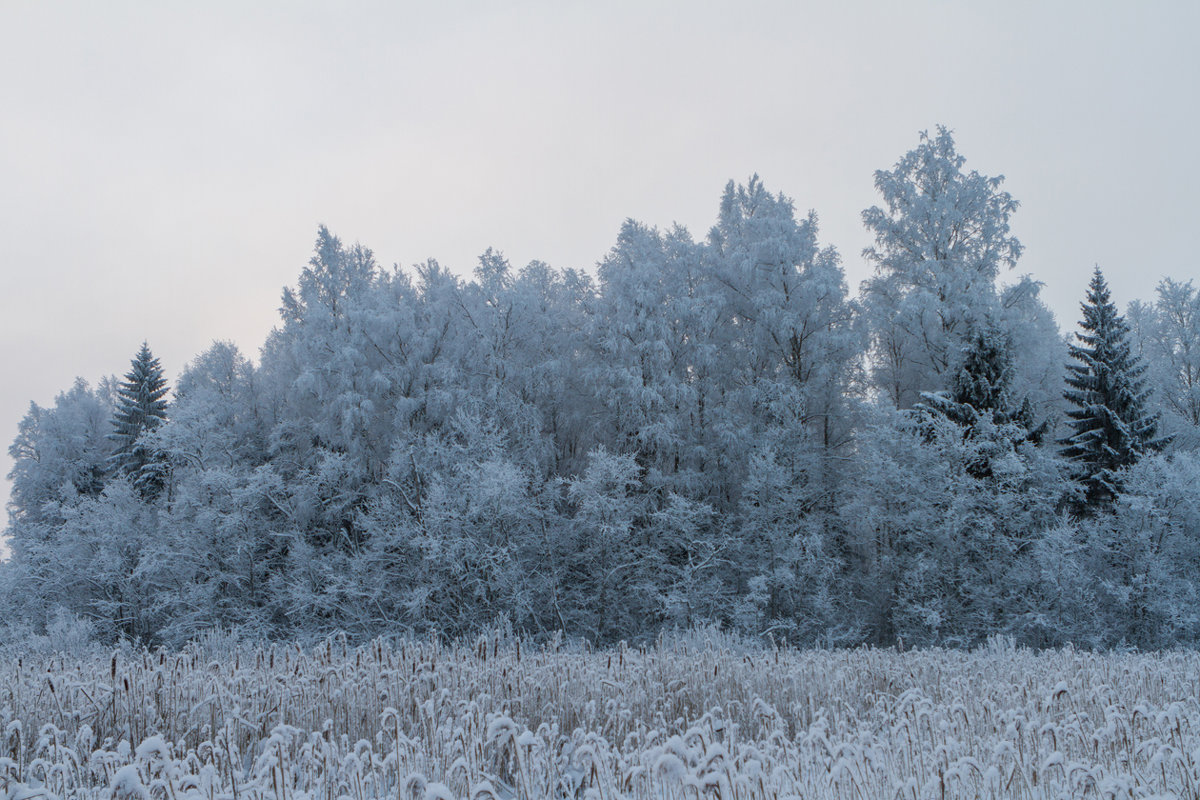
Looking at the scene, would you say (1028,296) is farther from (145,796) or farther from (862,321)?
(145,796)

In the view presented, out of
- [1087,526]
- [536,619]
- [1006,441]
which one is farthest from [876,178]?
[536,619]

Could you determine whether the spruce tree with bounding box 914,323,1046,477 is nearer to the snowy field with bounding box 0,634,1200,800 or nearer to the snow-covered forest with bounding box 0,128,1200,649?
the snow-covered forest with bounding box 0,128,1200,649

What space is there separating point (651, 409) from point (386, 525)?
32.9 ft

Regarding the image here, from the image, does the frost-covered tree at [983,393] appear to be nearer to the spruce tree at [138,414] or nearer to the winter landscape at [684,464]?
the winter landscape at [684,464]

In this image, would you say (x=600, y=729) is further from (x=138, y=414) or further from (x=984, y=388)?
→ (x=138, y=414)

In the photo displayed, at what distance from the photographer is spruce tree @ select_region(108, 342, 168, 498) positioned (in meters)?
35.4

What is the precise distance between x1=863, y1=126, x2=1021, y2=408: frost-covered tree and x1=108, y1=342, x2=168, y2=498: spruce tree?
31518 millimetres

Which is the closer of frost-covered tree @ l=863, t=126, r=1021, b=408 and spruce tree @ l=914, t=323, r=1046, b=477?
spruce tree @ l=914, t=323, r=1046, b=477

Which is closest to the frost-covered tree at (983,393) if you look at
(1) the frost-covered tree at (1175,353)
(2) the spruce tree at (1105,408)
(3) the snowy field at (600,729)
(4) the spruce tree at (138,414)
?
(2) the spruce tree at (1105,408)

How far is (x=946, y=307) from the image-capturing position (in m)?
26.2

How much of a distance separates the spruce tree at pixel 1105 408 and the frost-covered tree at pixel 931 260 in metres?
3.78

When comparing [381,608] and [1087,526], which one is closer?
[1087,526]

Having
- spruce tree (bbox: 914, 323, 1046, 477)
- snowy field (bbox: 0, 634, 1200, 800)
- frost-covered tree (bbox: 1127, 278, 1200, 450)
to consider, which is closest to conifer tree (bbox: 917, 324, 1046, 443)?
spruce tree (bbox: 914, 323, 1046, 477)

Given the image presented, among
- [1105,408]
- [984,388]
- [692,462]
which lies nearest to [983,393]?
[984,388]
